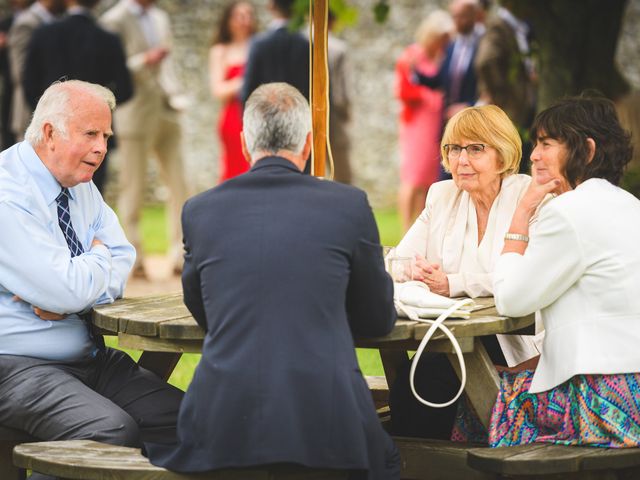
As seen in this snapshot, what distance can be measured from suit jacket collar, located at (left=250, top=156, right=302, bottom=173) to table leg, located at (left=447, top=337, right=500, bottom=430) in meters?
0.85

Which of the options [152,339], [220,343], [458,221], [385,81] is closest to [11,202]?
[152,339]

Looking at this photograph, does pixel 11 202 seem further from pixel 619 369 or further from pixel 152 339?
pixel 619 369

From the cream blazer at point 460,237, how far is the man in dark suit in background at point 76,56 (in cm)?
536

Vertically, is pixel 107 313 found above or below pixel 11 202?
below

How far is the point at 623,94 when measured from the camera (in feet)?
27.1

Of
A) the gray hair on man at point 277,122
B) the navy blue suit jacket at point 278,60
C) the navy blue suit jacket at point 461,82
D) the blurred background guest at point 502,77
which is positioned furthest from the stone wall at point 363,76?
the gray hair on man at point 277,122

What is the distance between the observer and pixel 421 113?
1185 centimetres

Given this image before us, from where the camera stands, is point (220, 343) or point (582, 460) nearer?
point (220, 343)

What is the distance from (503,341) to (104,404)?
4.50ft

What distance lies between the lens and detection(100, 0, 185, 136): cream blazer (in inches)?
424

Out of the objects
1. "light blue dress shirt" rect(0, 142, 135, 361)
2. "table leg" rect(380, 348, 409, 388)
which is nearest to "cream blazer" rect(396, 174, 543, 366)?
"table leg" rect(380, 348, 409, 388)

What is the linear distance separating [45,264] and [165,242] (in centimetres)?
914

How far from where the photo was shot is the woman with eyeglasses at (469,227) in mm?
4453

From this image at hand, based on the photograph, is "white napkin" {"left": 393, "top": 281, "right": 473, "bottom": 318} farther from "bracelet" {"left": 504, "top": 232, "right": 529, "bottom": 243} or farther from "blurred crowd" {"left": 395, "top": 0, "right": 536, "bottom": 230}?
"blurred crowd" {"left": 395, "top": 0, "right": 536, "bottom": 230}
